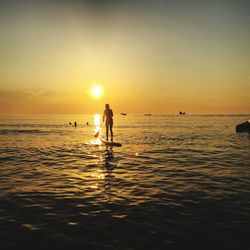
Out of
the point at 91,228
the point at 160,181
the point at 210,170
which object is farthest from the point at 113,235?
the point at 210,170

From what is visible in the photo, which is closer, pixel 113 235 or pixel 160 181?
pixel 113 235

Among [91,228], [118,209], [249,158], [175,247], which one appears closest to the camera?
[175,247]

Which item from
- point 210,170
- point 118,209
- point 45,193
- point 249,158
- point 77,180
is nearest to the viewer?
point 118,209

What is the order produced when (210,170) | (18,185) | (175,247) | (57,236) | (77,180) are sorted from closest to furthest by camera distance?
(175,247) < (57,236) < (18,185) < (77,180) < (210,170)

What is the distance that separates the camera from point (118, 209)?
7.05 m

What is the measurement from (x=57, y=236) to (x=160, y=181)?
18.2 feet

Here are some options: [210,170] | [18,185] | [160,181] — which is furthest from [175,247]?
[210,170]

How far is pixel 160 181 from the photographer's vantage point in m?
10.1

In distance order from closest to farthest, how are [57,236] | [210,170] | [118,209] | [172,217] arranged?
1. [57,236]
2. [172,217]
3. [118,209]
4. [210,170]

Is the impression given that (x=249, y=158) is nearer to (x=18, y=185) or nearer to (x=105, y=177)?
(x=105, y=177)

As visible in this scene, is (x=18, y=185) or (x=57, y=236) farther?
(x=18, y=185)

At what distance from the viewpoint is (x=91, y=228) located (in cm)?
581

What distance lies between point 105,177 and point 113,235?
5.45 metres

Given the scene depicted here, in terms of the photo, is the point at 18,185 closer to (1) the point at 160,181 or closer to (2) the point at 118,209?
(2) the point at 118,209
